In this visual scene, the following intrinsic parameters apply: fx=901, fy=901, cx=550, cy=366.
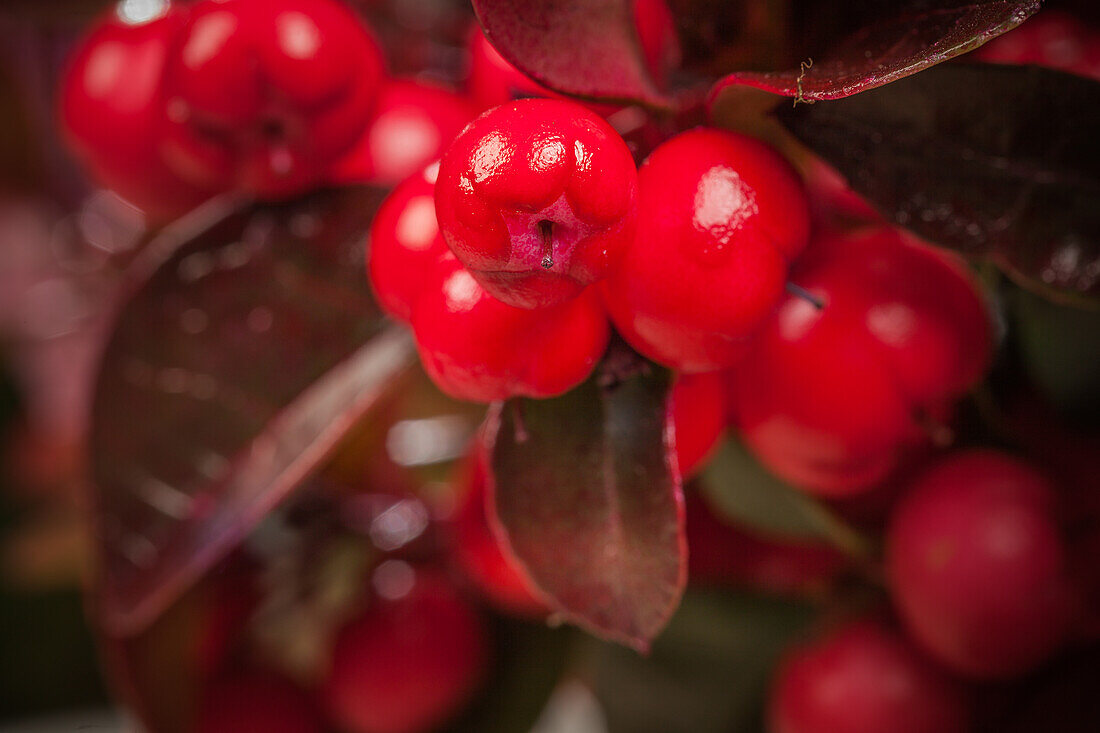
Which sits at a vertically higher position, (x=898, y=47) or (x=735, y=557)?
(x=898, y=47)

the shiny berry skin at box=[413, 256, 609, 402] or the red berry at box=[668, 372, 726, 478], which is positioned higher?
the shiny berry skin at box=[413, 256, 609, 402]

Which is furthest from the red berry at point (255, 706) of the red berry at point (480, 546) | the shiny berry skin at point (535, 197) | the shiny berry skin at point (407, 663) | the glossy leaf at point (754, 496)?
the shiny berry skin at point (535, 197)

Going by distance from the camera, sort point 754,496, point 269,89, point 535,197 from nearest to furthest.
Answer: point 535,197 < point 269,89 < point 754,496

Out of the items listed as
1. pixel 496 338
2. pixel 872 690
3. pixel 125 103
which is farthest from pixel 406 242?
pixel 872 690

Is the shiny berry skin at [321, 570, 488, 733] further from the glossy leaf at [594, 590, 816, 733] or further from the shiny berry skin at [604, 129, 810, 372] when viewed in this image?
the shiny berry skin at [604, 129, 810, 372]

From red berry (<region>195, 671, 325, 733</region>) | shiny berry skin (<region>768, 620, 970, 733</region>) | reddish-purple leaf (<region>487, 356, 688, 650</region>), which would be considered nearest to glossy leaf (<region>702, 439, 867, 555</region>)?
shiny berry skin (<region>768, 620, 970, 733</region>)

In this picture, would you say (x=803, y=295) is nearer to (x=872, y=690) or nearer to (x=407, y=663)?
(x=872, y=690)

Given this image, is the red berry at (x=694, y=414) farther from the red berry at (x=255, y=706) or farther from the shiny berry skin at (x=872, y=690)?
the red berry at (x=255, y=706)
